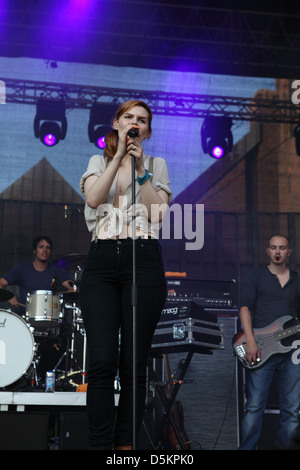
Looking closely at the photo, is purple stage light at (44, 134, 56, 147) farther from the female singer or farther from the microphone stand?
the microphone stand

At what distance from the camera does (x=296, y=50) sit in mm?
5895

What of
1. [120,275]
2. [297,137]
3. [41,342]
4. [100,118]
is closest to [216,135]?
[297,137]

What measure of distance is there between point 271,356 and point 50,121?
3.54m

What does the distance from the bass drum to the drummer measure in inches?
63.7

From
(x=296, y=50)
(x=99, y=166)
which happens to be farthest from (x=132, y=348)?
(x=296, y=50)

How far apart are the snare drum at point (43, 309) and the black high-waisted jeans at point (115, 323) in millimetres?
2700

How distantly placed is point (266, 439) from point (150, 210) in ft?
9.28

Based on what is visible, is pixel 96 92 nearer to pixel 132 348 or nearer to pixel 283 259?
pixel 283 259

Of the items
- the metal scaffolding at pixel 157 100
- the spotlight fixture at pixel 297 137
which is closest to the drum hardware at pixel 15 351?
the metal scaffolding at pixel 157 100

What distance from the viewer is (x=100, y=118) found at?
20.1ft

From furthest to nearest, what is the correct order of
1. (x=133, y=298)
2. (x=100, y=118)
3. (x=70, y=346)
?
(x=100, y=118)
(x=70, y=346)
(x=133, y=298)

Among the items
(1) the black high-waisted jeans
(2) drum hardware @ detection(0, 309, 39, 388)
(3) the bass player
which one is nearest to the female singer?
(1) the black high-waisted jeans

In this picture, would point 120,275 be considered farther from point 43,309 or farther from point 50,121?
point 50,121

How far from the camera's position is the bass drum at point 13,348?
3.46 meters
